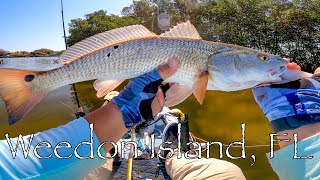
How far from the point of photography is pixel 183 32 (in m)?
2.38

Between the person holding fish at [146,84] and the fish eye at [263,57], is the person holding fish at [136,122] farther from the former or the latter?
the fish eye at [263,57]

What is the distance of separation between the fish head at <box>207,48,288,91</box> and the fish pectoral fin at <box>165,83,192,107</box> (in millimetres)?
180

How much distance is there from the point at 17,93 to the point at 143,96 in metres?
0.77

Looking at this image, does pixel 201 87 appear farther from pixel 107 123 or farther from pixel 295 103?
pixel 107 123

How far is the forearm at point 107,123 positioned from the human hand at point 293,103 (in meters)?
0.91

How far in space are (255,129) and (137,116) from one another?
8568 millimetres

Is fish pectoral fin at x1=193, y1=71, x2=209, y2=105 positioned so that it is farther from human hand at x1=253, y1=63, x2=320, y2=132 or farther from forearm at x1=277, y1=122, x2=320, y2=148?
forearm at x1=277, y1=122, x2=320, y2=148

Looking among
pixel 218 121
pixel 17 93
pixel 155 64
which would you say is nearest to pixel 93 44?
pixel 155 64

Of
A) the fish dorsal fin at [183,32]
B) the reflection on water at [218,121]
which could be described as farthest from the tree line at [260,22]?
the fish dorsal fin at [183,32]

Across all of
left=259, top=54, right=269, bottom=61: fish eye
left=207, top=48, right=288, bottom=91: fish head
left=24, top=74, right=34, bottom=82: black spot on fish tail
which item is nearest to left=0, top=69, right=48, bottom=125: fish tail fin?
left=24, top=74, right=34, bottom=82: black spot on fish tail

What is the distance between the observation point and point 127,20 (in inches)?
2000

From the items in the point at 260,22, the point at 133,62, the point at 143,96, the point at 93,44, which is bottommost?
the point at 143,96

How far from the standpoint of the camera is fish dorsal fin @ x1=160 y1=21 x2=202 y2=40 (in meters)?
2.35

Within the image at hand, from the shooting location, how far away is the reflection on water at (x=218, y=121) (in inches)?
309
